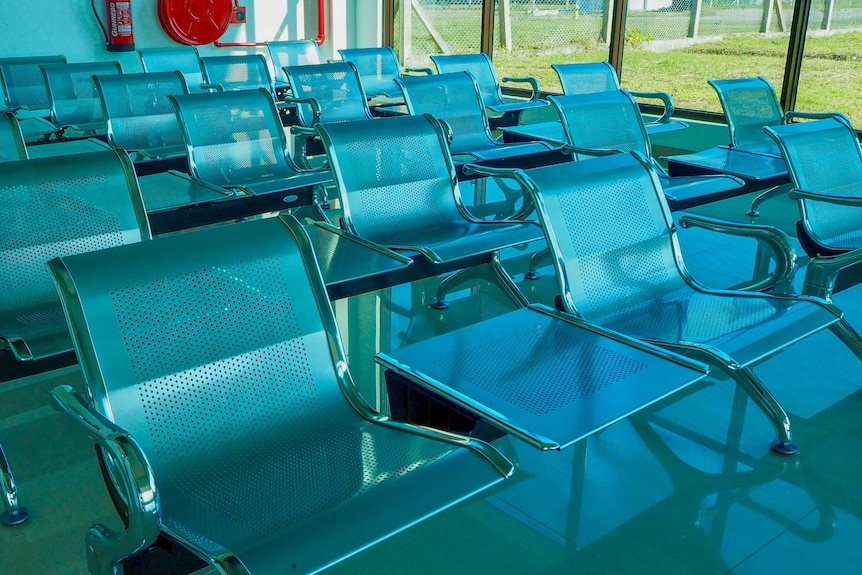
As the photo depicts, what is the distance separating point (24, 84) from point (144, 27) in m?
2.76

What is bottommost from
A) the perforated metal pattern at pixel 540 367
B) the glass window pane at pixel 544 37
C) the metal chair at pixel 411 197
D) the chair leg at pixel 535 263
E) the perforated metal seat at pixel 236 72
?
the chair leg at pixel 535 263

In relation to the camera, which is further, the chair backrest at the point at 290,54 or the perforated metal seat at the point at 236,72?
Result: the chair backrest at the point at 290,54

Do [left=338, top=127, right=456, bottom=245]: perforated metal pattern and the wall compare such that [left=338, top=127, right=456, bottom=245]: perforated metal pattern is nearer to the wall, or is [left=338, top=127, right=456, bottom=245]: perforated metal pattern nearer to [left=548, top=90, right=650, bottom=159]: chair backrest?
[left=548, top=90, right=650, bottom=159]: chair backrest

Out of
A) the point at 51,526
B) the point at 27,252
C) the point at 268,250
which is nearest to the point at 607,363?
the point at 268,250

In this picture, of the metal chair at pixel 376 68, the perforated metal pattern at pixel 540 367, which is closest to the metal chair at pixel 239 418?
the perforated metal pattern at pixel 540 367

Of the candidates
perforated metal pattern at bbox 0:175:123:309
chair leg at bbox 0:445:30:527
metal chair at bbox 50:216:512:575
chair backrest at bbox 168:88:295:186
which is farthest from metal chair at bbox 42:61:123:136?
metal chair at bbox 50:216:512:575

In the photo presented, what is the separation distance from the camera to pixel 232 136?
372 cm

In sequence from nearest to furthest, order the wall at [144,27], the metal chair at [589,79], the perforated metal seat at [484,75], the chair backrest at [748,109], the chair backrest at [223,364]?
1. the chair backrest at [223,364]
2. the chair backrest at [748,109]
3. the metal chair at [589,79]
4. the perforated metal seat at [484,75]
5. the wall at [144,27]

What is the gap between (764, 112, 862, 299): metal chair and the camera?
9.91 ft

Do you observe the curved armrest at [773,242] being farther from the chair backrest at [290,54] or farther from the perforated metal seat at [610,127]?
the chair backrest at [290,54]

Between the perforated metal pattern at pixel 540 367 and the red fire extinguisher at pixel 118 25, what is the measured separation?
7239mm

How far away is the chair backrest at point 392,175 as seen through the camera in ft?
9.72

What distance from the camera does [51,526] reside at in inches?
81.7

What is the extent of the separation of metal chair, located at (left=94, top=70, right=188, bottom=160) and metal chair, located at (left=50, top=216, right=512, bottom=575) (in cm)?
276
